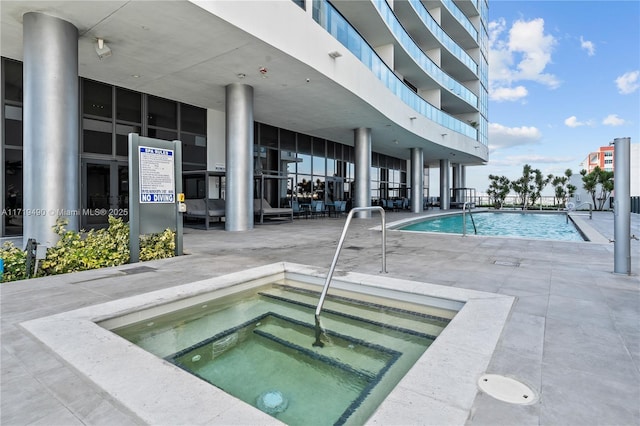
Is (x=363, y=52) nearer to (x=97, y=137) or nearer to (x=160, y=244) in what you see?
(x=97, y=137)

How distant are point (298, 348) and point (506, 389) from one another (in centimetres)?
147

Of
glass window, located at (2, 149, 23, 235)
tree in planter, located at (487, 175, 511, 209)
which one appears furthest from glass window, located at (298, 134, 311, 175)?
tree in planter, located at (487, 175, 511, 209)

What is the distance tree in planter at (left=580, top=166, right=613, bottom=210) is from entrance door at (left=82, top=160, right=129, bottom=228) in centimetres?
3068

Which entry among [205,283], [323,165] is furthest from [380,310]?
[323,165]

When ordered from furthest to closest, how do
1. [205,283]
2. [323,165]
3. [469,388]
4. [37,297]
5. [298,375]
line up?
1. [323,165]
2. [205,283]
3. [37,297]
4. [298,375]
5. [469,388]

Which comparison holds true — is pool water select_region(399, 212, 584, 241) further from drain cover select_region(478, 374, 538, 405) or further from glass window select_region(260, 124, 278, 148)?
drain cover select_region(478, 374, 538, 405)

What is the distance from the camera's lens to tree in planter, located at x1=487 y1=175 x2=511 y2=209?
29672mm

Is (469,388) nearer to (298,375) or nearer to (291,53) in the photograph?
(298,375)

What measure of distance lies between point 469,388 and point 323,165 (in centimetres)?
1795

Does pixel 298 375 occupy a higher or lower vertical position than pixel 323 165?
lower

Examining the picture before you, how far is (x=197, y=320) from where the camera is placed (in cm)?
315

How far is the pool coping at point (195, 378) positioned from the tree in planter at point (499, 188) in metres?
30.1

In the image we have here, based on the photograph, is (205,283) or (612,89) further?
(612,89)

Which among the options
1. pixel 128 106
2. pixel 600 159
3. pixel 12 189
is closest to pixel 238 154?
pixel 128 106
